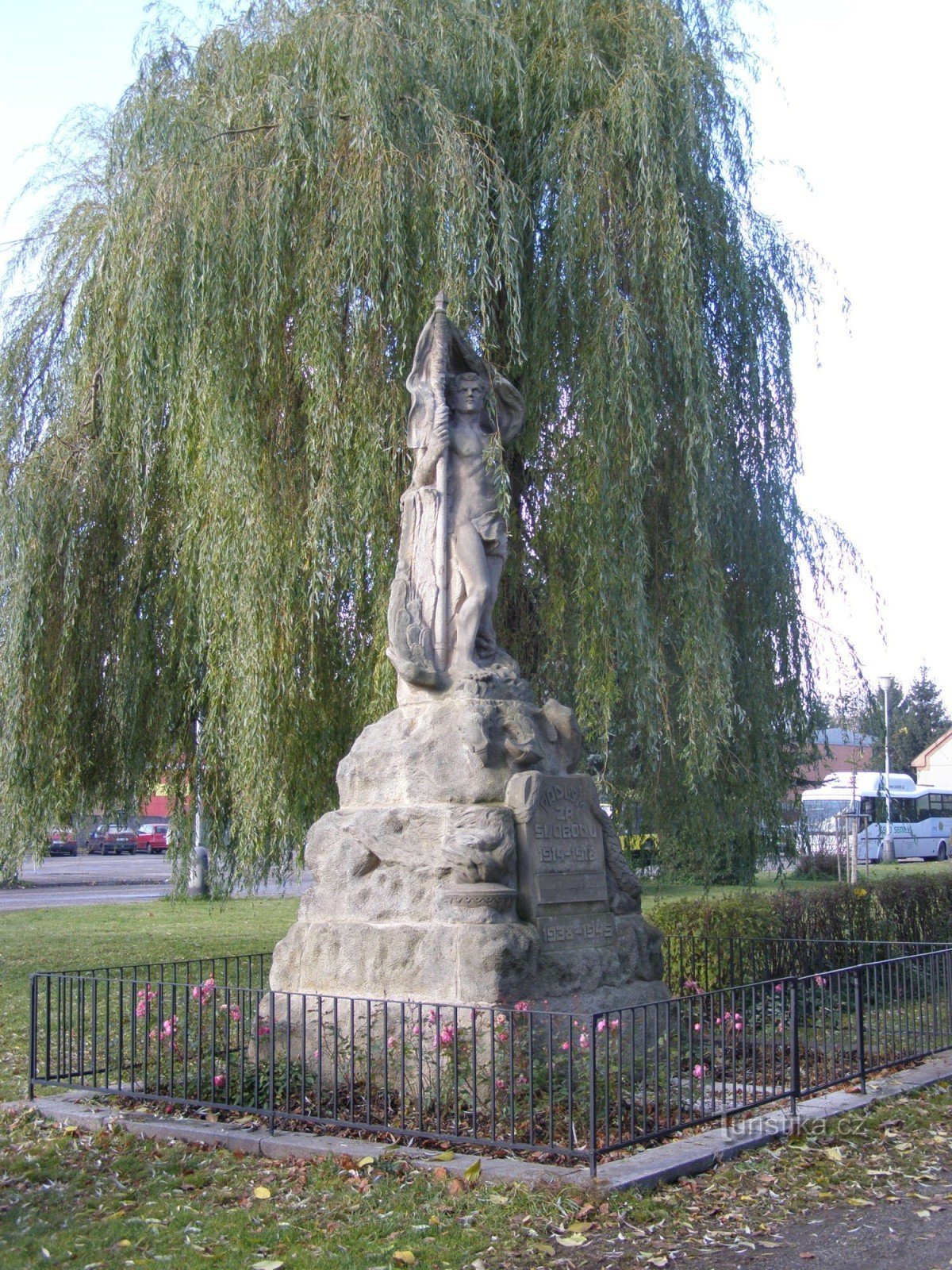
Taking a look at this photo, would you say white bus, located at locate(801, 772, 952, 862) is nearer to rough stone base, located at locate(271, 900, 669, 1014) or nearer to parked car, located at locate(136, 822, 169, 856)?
parked car, located at locate(136, 822, 169, 856)

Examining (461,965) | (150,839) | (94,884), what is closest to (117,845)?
(150,839)

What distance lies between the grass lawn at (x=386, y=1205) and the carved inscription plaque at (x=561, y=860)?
1.87 metres

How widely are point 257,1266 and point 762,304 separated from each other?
29.8 feet

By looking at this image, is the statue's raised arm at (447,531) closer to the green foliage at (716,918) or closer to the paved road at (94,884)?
the green foliage at (716,918)

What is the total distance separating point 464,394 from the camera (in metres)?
9.59

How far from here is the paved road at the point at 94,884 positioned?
2736 cm

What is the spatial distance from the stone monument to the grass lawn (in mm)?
1546

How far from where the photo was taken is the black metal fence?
6.98m

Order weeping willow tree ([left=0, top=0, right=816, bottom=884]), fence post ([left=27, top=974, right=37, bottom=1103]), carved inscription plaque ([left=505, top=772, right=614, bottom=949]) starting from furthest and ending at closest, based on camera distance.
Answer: weeping willow tree ([left=0, top=0, right=816, bottom=884]), fence post ([left=27, top=974, right=37, bottom=1103]), carved inscription plaque ([left=505, top=772, right=614, bottom=949])

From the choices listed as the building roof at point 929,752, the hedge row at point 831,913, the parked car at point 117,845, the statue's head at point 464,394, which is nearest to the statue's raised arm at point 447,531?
the statue's head at point 464,394

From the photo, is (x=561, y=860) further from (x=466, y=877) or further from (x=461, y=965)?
(x=461, y=965)

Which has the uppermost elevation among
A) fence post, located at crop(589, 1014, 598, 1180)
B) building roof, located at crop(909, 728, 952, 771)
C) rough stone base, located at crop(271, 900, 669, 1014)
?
building roof, located at crop(909, 728, 952, 771)

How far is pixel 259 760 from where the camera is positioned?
10.4 metres

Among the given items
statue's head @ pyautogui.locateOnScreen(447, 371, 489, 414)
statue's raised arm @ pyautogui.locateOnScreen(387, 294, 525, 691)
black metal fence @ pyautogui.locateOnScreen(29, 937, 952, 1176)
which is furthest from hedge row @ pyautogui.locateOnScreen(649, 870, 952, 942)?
statue's head @ pyautogui.locateOnScreen(447, 371, 489, 414)
